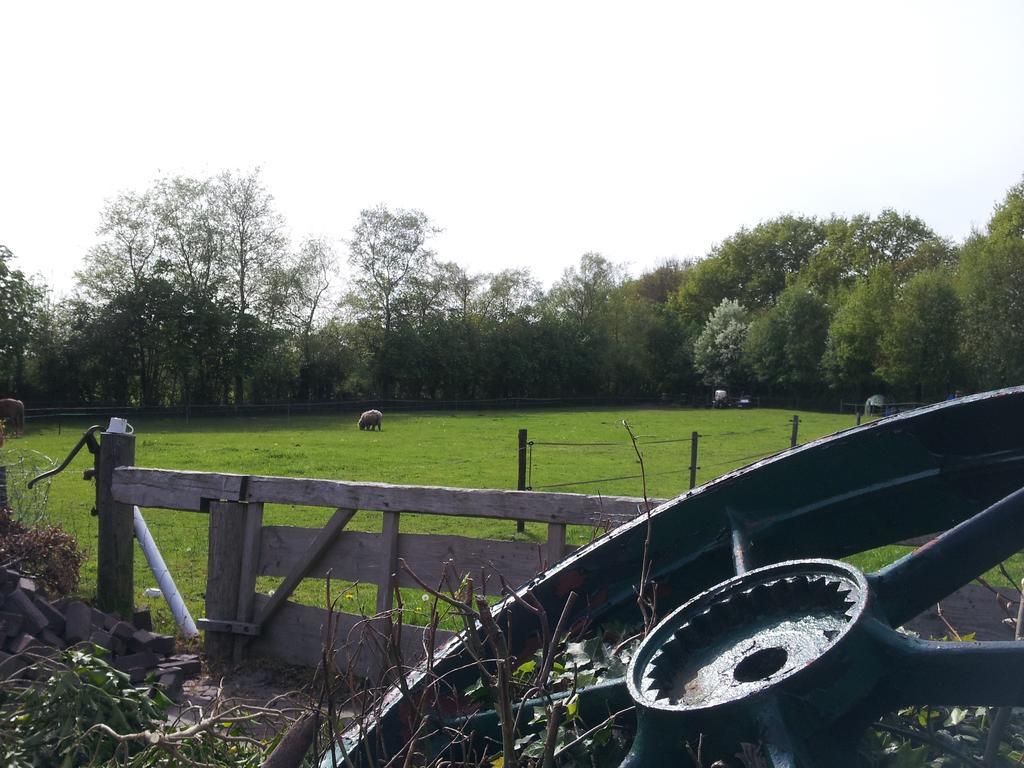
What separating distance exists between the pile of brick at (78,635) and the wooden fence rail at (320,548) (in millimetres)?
469

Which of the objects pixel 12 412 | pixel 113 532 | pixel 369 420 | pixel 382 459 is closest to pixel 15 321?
pixel 12 412

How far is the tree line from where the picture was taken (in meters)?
47.7

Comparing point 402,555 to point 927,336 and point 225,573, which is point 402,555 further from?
point 927,336

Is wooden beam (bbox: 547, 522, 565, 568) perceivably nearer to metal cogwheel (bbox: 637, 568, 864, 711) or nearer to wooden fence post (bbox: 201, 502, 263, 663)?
wooden fence post (bbox: 201, 502, 263, 663)

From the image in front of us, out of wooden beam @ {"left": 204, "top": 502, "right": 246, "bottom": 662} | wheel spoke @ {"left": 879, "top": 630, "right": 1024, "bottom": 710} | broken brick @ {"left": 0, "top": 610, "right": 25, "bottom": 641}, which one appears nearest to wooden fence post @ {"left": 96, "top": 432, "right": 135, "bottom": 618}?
wooden beam @ {"left": 204, "top": 502, "right": 246, "bottom": 662}

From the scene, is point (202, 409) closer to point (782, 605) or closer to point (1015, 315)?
point (1015, 315)

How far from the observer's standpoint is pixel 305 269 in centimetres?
5444

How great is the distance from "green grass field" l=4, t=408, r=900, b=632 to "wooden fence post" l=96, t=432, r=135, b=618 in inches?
17.1

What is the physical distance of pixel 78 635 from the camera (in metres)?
5.54

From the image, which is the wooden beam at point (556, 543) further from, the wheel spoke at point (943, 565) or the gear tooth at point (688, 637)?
the wheel spoke at point (943, 565)

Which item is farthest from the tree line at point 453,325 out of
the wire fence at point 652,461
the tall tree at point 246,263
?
the wire fence at point 652,461

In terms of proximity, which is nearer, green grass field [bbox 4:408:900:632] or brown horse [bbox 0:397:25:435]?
green grass field [bbox 4:408:900:632]

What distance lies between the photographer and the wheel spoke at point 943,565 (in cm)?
158

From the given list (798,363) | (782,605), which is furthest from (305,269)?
(782,605)
